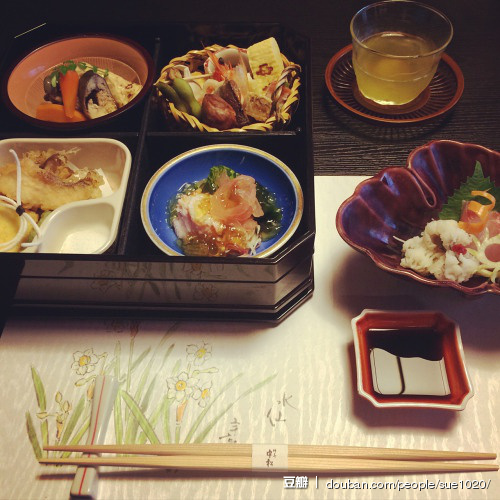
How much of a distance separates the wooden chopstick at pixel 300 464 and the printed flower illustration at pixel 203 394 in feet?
0.46

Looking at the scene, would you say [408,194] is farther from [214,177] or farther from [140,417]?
[140,417]

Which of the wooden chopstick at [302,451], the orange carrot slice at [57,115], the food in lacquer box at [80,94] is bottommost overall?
the wooden chopstick at [302,451]

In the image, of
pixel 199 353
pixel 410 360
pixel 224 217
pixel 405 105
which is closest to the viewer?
pixel 410 360

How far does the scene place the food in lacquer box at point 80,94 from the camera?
160 cm

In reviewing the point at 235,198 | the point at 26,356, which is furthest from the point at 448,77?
the point at 26,356

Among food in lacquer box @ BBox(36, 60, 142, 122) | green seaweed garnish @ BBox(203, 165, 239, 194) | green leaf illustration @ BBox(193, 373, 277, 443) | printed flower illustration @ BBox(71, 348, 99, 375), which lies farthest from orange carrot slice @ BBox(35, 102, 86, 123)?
green leaf illustration @ BBox(193, 373, 277, 443)

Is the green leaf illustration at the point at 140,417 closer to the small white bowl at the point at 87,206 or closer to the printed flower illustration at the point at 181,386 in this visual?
the printed flower illustration at the point at 181,386

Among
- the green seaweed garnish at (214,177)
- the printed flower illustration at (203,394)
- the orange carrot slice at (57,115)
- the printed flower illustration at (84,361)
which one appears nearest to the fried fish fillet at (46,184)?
the orange carrot slice at (57,115)

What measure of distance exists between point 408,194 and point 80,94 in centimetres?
115

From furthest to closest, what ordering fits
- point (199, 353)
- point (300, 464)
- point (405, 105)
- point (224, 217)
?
point (405, 105) → point (224, 217) → point (199, 353) → point (300, 464)

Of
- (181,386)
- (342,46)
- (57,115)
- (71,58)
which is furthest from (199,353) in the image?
(342,46)

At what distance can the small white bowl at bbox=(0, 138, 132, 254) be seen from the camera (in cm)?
130

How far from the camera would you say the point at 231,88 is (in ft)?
5.08

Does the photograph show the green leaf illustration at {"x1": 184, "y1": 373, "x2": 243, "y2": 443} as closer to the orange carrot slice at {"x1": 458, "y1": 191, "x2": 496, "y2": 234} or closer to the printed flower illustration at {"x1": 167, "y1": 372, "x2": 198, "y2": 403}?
the printed flower illustration at {"x1": 167, "y1": 372, "x2": 198, "y2": 403}
